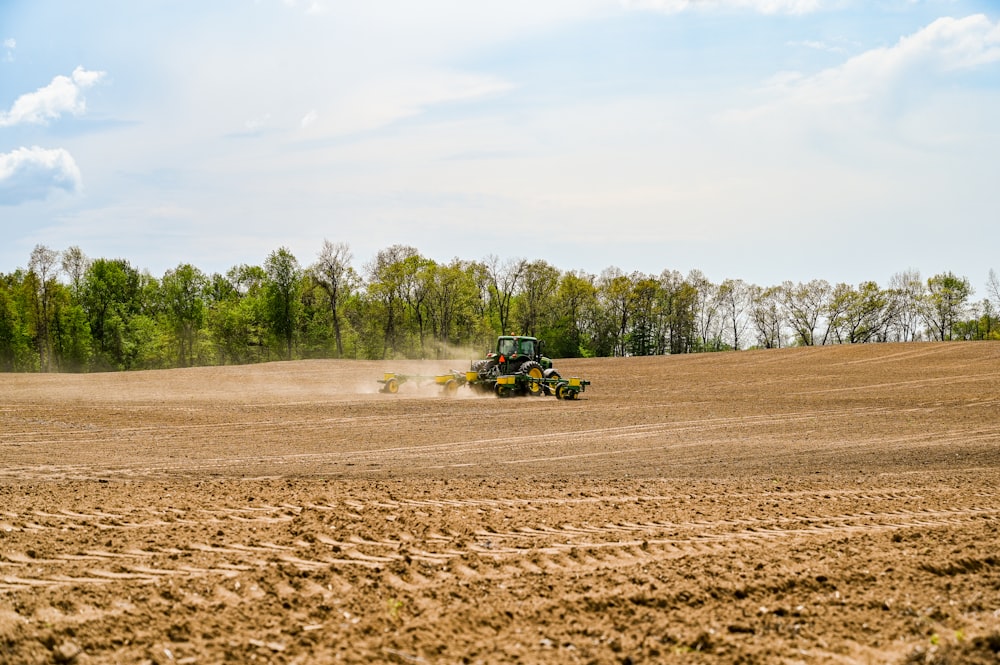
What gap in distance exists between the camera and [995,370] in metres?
43.9

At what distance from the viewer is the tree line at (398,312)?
71.8m

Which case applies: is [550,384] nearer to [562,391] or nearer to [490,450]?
[562,391]

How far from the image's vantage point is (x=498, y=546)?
8.44m

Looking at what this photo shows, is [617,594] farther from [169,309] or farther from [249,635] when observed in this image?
[169,309]

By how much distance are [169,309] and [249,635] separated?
79991mm

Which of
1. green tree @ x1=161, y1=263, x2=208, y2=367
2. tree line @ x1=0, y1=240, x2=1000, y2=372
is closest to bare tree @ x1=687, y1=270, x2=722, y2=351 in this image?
tree line @ x1=0, y1=240, x2=1000, y2=372

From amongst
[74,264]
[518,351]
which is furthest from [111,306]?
[518,351]

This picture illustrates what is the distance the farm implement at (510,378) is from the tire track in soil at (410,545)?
70.8 ft

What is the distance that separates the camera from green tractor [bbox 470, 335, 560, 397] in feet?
107

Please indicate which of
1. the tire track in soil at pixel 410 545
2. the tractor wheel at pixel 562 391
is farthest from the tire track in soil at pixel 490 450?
the tractor wheel at pixel 562 391

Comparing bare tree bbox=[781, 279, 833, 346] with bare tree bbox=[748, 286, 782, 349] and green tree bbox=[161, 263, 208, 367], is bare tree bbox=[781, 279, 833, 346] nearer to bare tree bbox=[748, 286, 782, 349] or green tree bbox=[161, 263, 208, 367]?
bare tree bbox=[748, 286, 782, 349]

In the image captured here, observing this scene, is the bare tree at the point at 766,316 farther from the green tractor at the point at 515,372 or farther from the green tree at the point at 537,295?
the green tractor at the point at 515,372

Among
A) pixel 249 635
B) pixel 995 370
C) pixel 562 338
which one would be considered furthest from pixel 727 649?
pixel 562 338

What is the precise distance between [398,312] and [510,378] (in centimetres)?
4745
